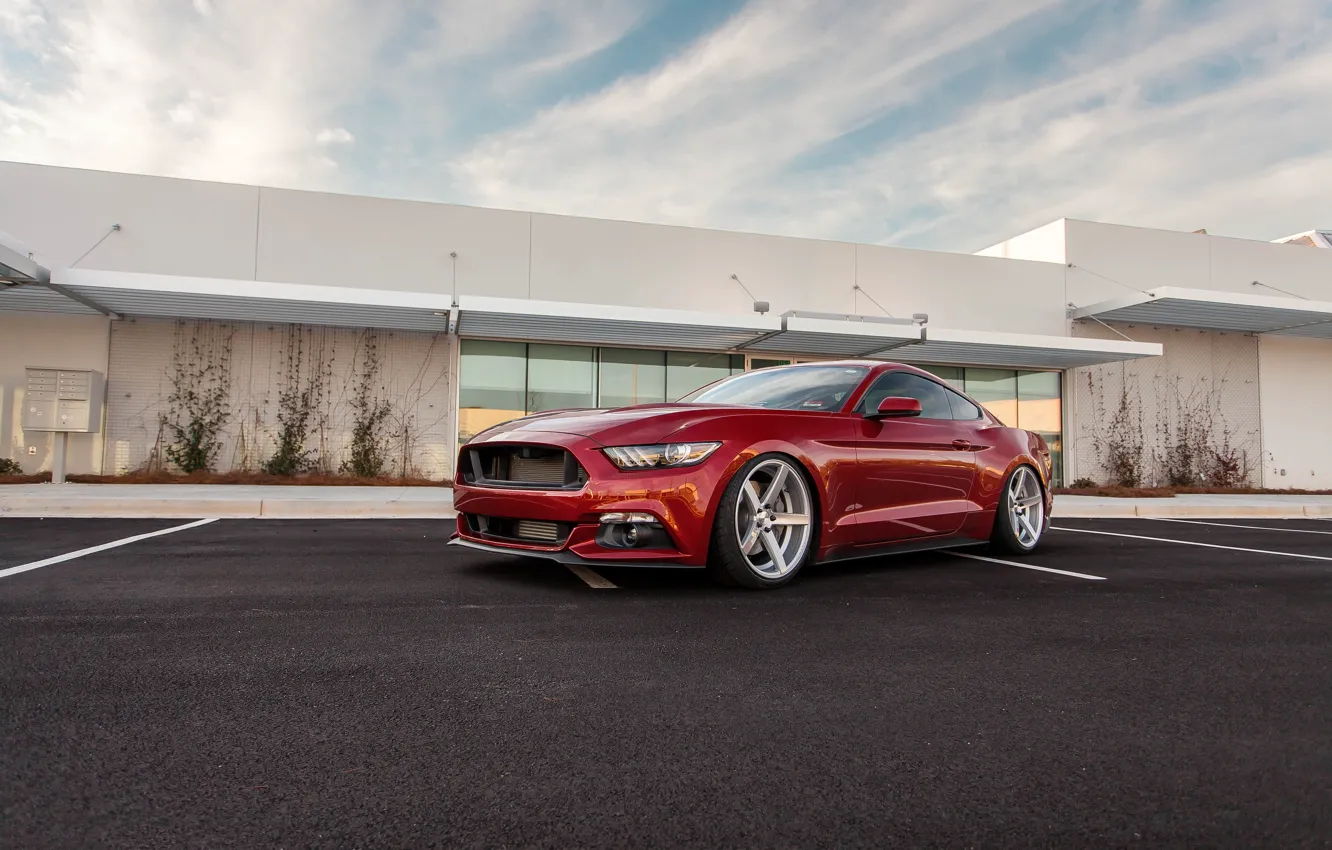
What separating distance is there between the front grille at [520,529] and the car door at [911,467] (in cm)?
181

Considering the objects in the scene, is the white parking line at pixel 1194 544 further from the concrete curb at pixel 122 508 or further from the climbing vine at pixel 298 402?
the climbing vine at pixel 298 402

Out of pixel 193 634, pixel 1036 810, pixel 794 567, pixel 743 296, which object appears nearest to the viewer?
pixel 1036 810

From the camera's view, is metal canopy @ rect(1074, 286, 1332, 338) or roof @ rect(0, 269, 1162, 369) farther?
metal canopy @ rect(1074, 286, 1332, 338)

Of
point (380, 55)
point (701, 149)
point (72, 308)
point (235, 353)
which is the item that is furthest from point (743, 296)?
point (72, 308)

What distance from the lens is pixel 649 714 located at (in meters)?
2.07

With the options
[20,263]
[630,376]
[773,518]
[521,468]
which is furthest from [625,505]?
A: [630,376]

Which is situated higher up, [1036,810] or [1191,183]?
[1191,183]

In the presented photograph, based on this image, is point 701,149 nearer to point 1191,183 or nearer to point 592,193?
point 592,193

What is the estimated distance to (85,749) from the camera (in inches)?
67.7

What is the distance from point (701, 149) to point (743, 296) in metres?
3.86

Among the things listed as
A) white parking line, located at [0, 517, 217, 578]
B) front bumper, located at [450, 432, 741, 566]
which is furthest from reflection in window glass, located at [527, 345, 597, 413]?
front bumper, located at [450, 432, 741, 566]

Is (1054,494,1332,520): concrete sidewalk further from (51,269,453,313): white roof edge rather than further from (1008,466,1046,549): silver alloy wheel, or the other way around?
(51,269,453,313): white roof edge

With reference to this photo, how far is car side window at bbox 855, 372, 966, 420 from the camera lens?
4855 mm

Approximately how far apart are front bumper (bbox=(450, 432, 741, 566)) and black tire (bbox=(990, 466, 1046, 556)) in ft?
8.99
